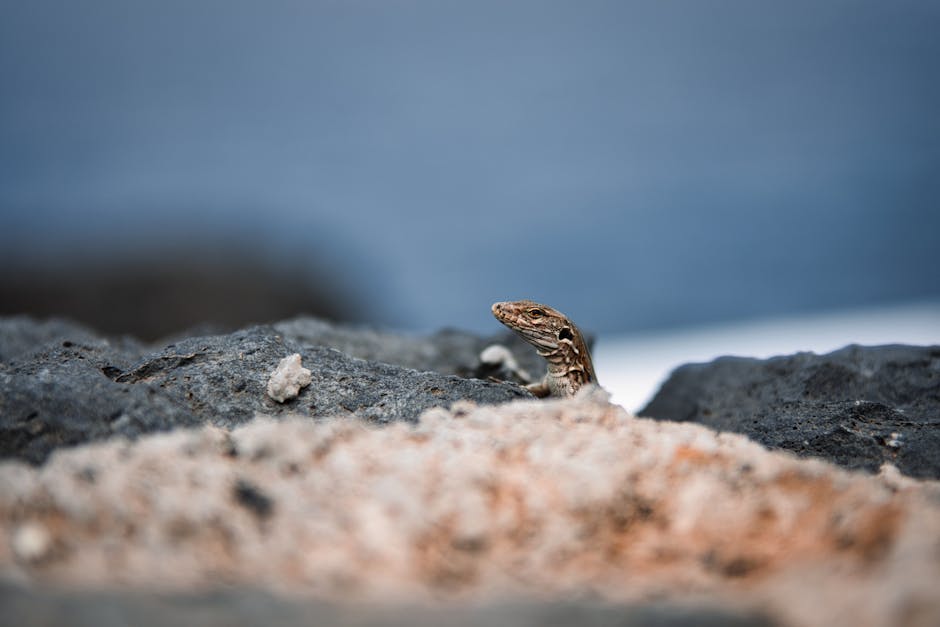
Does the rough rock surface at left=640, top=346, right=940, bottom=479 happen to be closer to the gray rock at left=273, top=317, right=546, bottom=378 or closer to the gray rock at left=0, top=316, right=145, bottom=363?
the gray rock at left=273, top=317, right=546, bottom=378

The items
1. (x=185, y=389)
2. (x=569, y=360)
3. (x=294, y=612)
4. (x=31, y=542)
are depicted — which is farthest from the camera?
(x=569, y=360)

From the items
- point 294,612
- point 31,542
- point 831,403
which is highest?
point 831,403

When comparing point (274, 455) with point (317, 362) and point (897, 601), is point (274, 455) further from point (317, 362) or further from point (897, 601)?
point (897, 601)

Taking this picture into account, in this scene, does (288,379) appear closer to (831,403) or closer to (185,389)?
(185,389)

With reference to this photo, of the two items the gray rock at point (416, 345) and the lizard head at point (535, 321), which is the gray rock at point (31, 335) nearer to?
the gray rock at point (416, 345)

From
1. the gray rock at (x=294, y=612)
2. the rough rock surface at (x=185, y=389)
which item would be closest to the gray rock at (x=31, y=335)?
the rough rock surface at (x=185, y=389)

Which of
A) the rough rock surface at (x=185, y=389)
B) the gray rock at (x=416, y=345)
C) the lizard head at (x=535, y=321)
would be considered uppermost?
the gray rock at (x=416, y=345)

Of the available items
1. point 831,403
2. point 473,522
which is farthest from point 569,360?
point 473,522

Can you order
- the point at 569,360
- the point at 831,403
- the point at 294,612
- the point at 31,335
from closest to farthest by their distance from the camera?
the point at 294,612, the point at 831,403, the point at 569,360, the point at 31,335
